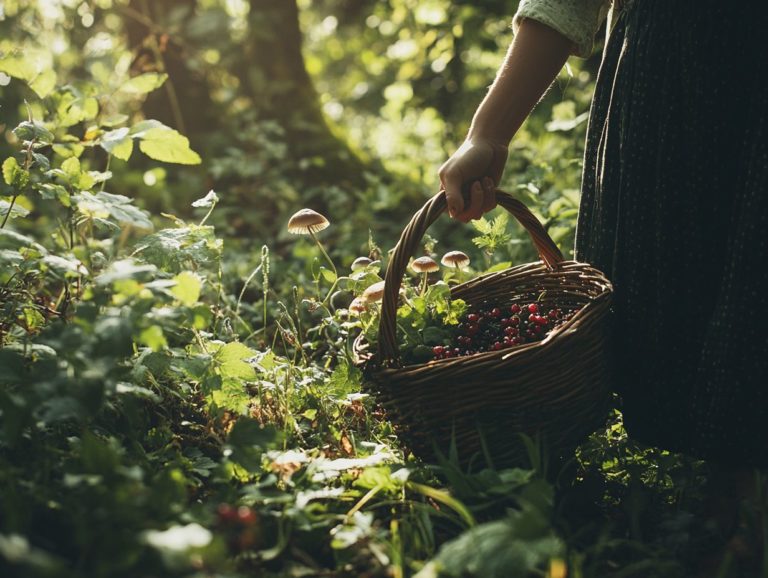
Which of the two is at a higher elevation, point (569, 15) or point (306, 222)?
point (569, 15)

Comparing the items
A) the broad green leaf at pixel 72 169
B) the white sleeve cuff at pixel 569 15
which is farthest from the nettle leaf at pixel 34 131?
the white sleeve cuff at pixel 569 15

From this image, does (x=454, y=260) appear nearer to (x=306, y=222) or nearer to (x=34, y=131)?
(x=306, y=222)

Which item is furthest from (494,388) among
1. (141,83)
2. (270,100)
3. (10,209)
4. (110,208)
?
(270,100)

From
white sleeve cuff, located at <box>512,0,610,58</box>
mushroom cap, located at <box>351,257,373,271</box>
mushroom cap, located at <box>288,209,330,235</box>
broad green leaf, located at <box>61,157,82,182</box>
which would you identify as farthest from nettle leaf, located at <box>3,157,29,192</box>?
white sleeve cuff, located at <box>512,0,610,58</box>

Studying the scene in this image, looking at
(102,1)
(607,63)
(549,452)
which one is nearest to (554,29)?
(607,63)

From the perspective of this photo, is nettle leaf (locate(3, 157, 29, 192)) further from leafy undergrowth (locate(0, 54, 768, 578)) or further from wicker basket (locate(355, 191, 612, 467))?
wicker basket (locate(355, 191, 612, 467))

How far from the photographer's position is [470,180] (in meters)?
1.63

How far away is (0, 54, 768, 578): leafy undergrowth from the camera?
111 cm

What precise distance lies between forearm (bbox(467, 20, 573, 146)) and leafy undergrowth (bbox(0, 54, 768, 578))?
0.32 m

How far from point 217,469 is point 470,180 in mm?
881

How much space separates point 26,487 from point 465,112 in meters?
3.98

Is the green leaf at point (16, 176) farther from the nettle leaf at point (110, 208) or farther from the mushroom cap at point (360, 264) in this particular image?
the mushroom cap at point (360, 264)

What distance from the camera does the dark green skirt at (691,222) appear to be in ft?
4.63

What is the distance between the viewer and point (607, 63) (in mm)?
1764
